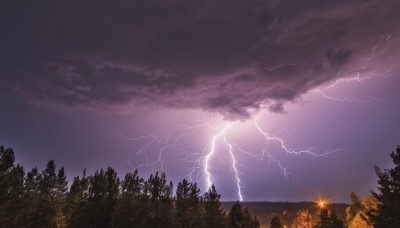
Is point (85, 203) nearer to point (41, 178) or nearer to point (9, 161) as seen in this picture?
point (41, 178)

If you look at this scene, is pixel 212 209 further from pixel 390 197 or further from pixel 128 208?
pixel 390 197

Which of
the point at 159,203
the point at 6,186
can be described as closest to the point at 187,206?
the point at 159,203

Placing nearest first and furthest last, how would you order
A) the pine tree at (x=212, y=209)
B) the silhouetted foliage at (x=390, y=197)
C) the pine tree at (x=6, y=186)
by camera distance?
the silhouetted foliage at (x=390, y=197), the pine tree at (x=6, y=186), the pine tree at (x=212, y=209)

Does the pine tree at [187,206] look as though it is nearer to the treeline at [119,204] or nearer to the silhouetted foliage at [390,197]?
the treeline at [119,204]

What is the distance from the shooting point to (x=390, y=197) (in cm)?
2508

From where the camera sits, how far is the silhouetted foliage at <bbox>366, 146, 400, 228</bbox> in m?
23.9

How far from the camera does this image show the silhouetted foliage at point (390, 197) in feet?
78.5

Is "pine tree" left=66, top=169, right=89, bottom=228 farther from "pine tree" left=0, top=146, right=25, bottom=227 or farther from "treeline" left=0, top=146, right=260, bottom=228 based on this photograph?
"pine tree" left=0, top=146, right=25, bottom=227

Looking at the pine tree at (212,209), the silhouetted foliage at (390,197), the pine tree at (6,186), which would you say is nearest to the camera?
the silhouetted foliage at (390,197)

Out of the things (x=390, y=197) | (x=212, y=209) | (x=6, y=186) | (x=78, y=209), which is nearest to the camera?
(x=390, y=197)

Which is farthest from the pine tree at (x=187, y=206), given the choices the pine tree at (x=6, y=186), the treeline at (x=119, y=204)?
the pine tree at (x=6, y=186)

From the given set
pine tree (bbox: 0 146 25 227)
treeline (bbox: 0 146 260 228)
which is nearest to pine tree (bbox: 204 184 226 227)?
treeline (bbox: 0 146 260 228)

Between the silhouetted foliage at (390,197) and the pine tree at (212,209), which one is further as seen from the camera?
the pine tree at (212,209)

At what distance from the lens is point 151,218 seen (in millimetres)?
57406
